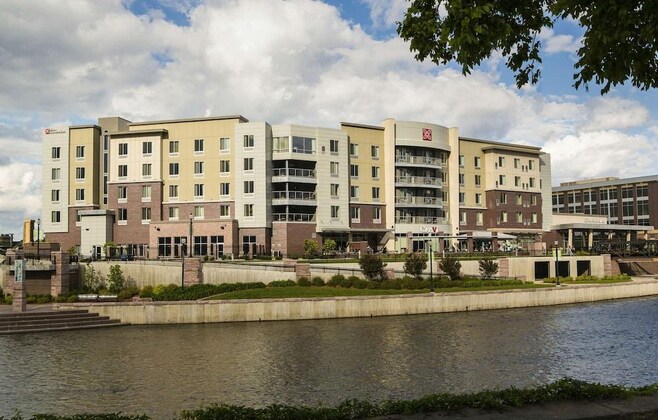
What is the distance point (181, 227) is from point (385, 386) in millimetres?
52636

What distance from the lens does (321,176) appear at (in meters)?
71.9

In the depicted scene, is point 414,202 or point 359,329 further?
point 414,202

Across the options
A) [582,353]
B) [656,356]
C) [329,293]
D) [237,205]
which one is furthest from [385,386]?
[237,205]

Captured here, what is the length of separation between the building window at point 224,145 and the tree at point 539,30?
60997 millimetres

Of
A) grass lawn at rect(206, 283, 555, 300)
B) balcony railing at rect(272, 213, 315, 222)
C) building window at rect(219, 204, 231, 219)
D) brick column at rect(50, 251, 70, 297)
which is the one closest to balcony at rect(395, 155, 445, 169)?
balcony railing at rect(272, 213, 315, 222)

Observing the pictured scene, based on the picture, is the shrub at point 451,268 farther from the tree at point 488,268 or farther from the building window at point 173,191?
the building window at point 173,191

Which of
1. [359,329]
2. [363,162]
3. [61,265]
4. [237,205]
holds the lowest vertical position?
[359,329]

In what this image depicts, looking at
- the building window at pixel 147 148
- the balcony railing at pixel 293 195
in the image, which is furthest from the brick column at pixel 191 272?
the building window at pixel 147 148

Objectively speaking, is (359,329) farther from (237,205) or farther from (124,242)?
(124,242)

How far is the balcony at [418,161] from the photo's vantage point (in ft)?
255

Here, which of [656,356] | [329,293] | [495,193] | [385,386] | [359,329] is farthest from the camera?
[495,193]

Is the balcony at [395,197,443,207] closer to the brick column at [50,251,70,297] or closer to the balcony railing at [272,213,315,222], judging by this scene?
the balcony railing at [272,213,315,222]

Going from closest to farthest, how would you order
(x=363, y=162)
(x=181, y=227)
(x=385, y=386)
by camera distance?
(x=385, y=386) → (x=181, y=227) → (x=363, y=162)

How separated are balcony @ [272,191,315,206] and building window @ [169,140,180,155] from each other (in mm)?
13955
